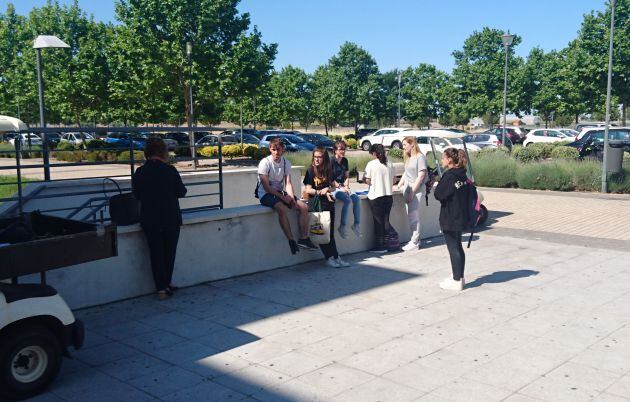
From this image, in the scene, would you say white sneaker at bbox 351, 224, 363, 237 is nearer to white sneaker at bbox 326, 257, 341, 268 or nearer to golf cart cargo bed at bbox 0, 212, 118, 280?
white sneaker at bbox 326, 257, 341, 268

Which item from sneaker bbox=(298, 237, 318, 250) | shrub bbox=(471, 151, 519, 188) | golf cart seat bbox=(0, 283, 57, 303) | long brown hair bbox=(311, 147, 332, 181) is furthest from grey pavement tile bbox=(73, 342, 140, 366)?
shrub bbox=(471, 151, 519, 188)

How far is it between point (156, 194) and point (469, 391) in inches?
152

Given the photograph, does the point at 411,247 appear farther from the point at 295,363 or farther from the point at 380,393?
the point at 380,393

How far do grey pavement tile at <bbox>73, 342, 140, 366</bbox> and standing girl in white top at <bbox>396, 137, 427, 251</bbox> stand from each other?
526 centimetres

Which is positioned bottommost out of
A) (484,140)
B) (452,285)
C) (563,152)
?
(452,285)

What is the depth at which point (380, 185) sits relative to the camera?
9.13 metres

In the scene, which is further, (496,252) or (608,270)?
(496,252)

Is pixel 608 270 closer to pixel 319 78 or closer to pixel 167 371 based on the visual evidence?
pixel 167 371

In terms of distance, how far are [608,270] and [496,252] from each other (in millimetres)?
1666

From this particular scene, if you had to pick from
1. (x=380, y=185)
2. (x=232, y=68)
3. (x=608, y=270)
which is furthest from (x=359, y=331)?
(x=232, y=68)

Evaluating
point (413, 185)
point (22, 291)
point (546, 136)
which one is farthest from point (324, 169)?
point (546, 136)

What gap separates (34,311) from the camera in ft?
14.4

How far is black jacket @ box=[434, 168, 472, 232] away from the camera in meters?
7.05

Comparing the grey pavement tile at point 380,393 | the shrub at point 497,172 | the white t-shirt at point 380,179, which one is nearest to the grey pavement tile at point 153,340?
the grey pavement tile at point 380,393
